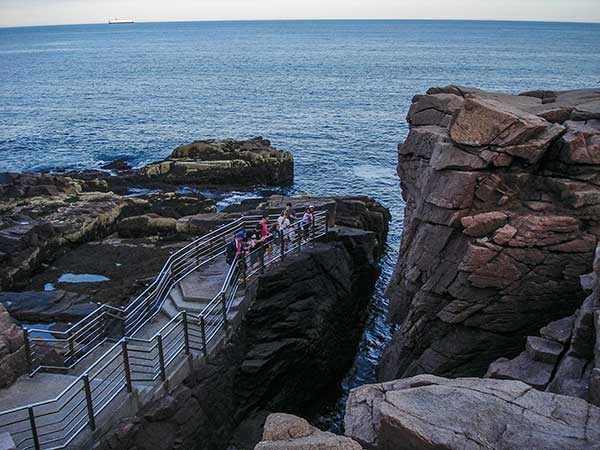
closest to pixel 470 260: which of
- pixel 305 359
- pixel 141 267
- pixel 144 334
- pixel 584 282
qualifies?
pixel 584 282

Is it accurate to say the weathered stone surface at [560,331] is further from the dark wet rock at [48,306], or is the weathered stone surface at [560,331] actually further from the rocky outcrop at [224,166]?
the rocky outcrop at [224,166]

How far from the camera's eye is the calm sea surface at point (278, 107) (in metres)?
53.9

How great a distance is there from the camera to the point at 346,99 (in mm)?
95688

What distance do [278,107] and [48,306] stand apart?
7252 cm

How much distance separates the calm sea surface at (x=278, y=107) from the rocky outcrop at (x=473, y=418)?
1149cm

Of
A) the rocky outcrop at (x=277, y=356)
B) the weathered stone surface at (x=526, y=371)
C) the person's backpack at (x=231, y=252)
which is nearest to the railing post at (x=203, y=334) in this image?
the rocky outcrop at (x=277, y=356)

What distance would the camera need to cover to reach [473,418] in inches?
356

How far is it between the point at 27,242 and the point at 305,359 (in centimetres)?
1676

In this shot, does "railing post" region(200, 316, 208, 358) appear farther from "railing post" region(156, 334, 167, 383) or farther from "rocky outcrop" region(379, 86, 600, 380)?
"rocky outcrop" region(379, 86, 600, 380)

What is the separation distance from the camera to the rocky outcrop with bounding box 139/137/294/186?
47625mm

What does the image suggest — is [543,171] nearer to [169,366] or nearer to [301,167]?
[169,366]

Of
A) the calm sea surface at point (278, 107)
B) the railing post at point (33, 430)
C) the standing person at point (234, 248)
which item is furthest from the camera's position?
the calm sea surface at point (278, 107)

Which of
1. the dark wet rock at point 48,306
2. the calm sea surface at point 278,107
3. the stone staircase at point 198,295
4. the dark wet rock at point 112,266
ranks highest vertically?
the stone staircase at point 198,295

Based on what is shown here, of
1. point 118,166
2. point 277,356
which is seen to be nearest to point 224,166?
point 118,166
